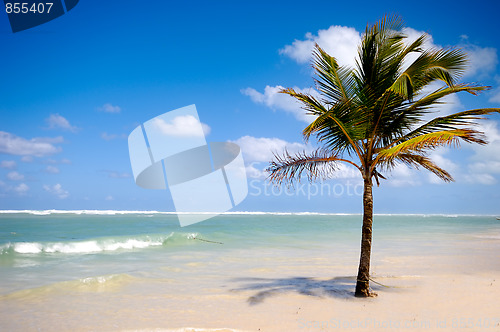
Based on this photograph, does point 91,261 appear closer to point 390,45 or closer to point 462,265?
point 390,45

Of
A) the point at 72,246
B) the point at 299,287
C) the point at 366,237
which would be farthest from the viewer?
the point at 72,246

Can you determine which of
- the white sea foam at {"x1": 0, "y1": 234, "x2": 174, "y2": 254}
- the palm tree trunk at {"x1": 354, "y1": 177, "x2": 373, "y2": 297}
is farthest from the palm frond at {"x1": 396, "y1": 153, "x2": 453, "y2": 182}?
the white sea foam at {"x1": 0, "y1": 234, "x2": 174, "y2": 254}

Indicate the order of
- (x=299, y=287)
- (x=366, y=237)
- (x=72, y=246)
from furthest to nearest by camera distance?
(x=72, y=246)
(x=299, y=287)
(x=366, y=237)

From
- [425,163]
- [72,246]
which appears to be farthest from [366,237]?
[72,246]

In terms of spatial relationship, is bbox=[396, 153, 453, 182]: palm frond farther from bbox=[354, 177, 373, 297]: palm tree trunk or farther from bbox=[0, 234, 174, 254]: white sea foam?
bbox=[0, 234, 174, 254]: white sea foam

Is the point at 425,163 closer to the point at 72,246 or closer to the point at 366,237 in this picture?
the point at 366,237

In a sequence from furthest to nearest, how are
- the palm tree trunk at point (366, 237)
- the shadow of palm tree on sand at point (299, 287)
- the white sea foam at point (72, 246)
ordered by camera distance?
the white sea foam at point (72, 246)
the shadow of palm tree on sand at point (299, 287)
the palm tree trunk at point (366, 237)

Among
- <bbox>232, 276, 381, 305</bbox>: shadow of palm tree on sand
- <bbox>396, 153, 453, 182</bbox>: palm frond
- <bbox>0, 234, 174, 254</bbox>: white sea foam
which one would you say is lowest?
<bbox>232, 276, 381, 305</bbox>: shadow of palm tree on sand

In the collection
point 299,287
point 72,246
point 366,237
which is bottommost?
point 299,287

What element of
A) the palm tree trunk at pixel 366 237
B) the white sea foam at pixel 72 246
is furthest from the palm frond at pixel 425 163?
the white sea foam at pixel 72 246

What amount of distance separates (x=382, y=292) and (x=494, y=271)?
18.1ft

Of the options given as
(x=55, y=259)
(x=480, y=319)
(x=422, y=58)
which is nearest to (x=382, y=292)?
(x=480, y=319)

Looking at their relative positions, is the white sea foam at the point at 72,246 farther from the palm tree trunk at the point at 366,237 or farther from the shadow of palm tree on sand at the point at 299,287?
the palm tree trunk at the point at 366,237

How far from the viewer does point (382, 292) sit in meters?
7.66
